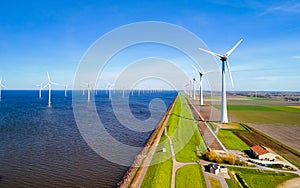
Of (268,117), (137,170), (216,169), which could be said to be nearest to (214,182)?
(216,169)

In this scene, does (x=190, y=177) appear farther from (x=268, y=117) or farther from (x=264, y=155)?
(x=268, y=117)

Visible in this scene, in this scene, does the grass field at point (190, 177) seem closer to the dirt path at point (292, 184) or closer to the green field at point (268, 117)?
the dirt path at point (292, 184)

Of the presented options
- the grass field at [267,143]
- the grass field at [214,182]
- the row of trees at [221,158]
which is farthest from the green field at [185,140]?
the grass field at [267,143]

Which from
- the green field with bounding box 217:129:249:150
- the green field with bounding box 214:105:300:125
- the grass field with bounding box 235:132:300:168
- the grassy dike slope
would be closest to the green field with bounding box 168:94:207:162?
the grassy dike slope

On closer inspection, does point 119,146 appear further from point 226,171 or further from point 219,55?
point 219,55

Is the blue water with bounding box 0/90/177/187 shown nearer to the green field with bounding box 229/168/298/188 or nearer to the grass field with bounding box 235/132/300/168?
the green field with bounding box 229/168/298/188
